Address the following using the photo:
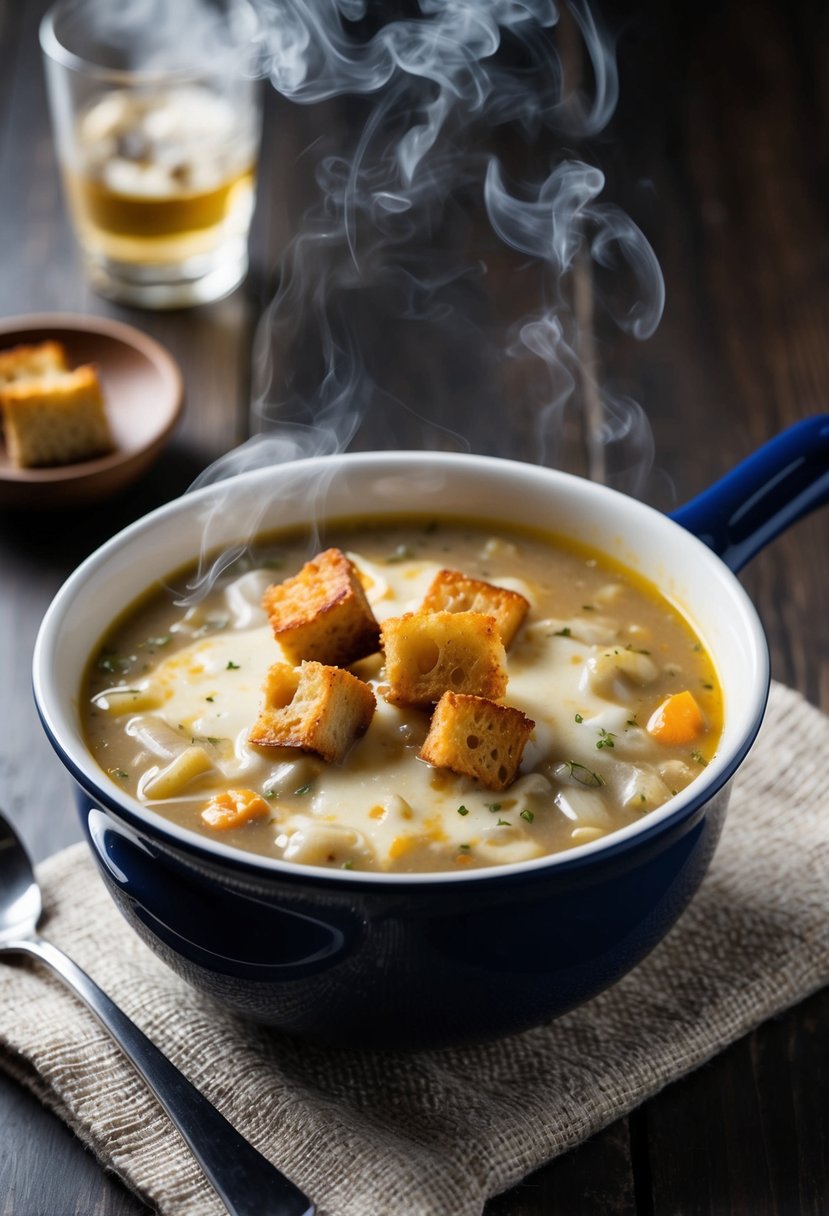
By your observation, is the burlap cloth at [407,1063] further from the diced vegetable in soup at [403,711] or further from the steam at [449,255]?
the steam at [449,255]

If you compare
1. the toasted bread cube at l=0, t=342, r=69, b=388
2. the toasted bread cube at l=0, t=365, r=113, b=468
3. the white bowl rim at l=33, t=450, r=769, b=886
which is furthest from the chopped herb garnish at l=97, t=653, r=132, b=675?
the toasted bread cube at l=0, t=342, r=69, b=388

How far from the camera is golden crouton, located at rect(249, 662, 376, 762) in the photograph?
2.27m

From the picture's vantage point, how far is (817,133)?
5.34m

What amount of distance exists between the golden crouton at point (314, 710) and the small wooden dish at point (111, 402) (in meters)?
1.49

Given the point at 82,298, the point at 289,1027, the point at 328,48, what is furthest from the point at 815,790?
the point at 82,298

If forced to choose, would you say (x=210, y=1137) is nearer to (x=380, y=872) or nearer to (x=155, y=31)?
(x=380, y=872)

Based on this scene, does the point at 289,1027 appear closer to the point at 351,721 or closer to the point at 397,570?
the point at 351,721

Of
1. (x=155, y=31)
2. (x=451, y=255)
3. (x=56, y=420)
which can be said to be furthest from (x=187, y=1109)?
(x=155, y=31)

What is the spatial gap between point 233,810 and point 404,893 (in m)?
0.43

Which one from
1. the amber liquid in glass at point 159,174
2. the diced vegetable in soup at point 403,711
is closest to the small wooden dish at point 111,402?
the amber liquid in glass at point 159,174

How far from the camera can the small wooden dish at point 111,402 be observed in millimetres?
3734

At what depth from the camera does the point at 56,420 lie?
12.4 ft

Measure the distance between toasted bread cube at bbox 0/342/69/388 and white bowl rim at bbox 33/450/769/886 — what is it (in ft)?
4.63

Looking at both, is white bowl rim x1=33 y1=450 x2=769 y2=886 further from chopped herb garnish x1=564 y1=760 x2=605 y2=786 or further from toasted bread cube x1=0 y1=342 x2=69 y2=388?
toasted bread cube x1=0 y1=342 x2=69 y2=388
